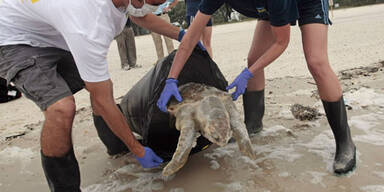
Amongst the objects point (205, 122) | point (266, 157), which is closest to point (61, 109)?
point (205, 122)

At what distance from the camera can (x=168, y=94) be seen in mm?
1961

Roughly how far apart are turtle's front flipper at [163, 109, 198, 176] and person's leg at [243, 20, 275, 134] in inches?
36.0

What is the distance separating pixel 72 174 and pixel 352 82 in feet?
10.5

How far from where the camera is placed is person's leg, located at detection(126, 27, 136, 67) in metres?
6.59

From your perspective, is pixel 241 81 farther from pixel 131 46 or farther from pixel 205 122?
pixel 131 46

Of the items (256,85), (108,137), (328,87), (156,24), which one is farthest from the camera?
(256,85)

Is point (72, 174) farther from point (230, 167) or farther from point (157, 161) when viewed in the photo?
point (230, 167)

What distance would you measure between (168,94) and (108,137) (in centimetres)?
76

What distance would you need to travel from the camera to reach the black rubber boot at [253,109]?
267cm

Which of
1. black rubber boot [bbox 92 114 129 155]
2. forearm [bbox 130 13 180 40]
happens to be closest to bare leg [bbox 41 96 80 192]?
black rubber boot [bbox 92 114 129 155]

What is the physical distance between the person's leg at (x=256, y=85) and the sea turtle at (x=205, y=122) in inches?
26.9

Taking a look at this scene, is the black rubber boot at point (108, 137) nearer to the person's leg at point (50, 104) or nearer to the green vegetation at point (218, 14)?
the person's leg at point (50, 104)

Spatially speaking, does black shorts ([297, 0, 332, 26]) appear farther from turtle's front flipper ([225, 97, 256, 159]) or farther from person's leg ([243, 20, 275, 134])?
turtle's front flipper ([225, 97, 256, 159])

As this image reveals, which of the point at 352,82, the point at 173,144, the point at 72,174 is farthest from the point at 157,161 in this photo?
the point at 352,82
